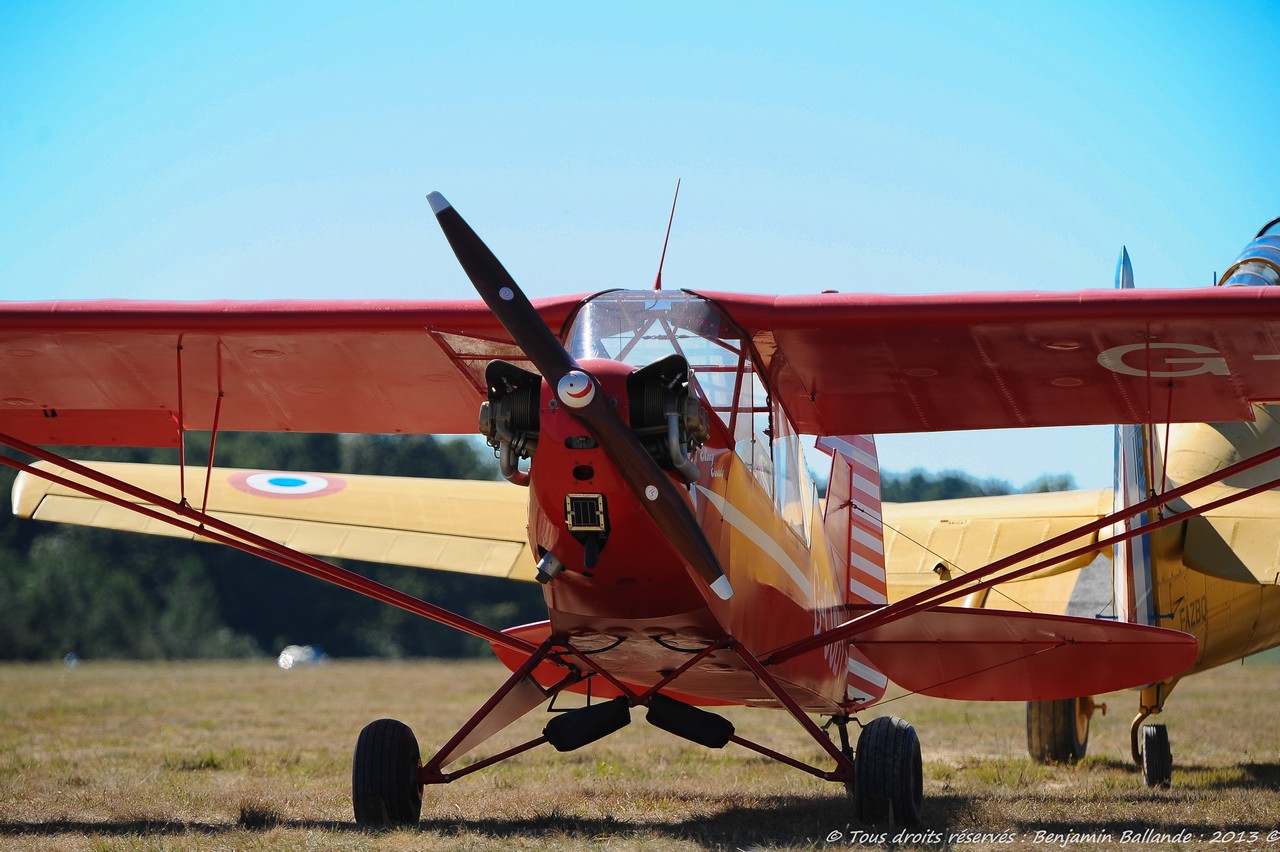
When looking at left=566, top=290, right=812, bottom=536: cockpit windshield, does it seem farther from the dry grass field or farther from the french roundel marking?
the french roundel marking

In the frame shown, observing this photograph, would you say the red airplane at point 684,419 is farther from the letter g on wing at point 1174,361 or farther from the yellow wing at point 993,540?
the yellow wing at point 993,540

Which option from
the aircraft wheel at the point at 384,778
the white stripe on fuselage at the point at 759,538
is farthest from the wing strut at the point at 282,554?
the white stripe on fuselage at the point at 759,538

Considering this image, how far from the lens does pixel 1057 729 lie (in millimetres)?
11609

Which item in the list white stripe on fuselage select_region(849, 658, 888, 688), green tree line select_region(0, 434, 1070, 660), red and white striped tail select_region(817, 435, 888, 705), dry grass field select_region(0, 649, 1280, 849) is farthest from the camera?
green tree line select_region(0, 434, 1070, 660)

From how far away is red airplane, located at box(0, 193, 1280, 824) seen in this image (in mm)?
5883

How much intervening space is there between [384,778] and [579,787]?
2.57 metres

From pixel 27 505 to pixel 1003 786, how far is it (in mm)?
8007

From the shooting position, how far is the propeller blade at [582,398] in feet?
17.9

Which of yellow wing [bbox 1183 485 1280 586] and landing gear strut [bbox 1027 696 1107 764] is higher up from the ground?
yellow wing [bbox 1183 485 1280 586]

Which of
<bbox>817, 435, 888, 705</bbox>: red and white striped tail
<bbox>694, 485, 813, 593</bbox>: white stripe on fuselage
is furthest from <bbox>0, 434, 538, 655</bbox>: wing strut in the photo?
<bbox>817, 435, 888, 705</bbox>: red and white striped tail

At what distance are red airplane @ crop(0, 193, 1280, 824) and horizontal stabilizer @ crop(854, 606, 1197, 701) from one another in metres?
0.02

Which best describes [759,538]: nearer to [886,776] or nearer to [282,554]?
[886,776]

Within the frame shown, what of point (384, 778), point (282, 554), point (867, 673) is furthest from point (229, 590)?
point (384, 778)

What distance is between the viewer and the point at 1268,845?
243 inches
